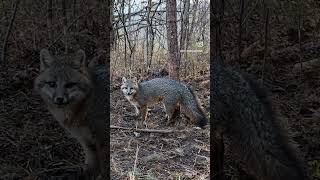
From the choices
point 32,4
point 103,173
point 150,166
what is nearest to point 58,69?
point 32,4

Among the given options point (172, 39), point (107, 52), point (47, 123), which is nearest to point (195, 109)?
point (172, 39)

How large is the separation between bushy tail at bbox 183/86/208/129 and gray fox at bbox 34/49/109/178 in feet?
2.12

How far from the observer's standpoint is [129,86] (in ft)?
9.45

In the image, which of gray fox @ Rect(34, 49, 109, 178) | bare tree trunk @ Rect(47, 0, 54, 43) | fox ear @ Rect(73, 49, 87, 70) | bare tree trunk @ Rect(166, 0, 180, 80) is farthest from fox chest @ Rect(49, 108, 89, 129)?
bare tree trunk @ Rect(166, 0, 180, 80)

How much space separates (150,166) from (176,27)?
959 millimetres

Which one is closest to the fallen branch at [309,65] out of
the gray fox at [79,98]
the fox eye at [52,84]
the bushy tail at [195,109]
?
the bushy tail at [195,109]

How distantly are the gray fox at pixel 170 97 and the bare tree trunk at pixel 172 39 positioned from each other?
0.11m

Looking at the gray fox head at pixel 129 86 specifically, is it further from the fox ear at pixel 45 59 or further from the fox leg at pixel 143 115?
the fox ear at pixel 45 59

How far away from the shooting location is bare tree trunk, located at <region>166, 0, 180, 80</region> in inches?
102

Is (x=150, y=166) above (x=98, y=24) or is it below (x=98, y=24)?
below

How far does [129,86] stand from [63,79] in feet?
2.68

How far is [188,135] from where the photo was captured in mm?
2561

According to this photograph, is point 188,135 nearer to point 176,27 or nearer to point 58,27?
point 176,27

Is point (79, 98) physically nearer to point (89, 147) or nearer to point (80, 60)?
point (80, 60)
